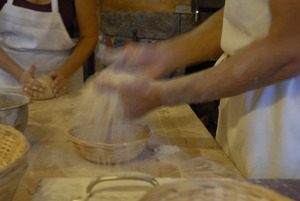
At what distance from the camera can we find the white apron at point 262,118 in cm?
85

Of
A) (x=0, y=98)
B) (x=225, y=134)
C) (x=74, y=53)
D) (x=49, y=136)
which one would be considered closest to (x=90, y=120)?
(x=49, y=136)

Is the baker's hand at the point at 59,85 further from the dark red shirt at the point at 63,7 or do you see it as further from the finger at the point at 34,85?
the dark red shirt at the point at 63,7

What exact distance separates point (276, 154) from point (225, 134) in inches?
10.4

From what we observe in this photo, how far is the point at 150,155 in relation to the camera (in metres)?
0.93

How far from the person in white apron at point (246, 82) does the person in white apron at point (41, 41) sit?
31.6 inches

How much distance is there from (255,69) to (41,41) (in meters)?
1.45

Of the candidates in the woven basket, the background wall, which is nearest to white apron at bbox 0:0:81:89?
the background wall

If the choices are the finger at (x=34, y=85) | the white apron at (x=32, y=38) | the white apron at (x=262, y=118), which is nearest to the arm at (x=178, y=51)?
the white apron at (x=262, y=118)

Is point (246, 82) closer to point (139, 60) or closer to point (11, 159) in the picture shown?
point (139, 60)

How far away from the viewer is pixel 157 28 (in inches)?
114

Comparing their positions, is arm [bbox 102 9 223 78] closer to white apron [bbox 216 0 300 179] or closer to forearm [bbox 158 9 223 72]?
forearm [bbox 158 9 223 72]

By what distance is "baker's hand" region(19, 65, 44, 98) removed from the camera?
145 cm

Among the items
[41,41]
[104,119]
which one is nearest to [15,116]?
[104,119]

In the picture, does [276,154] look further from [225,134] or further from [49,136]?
[49,136]
